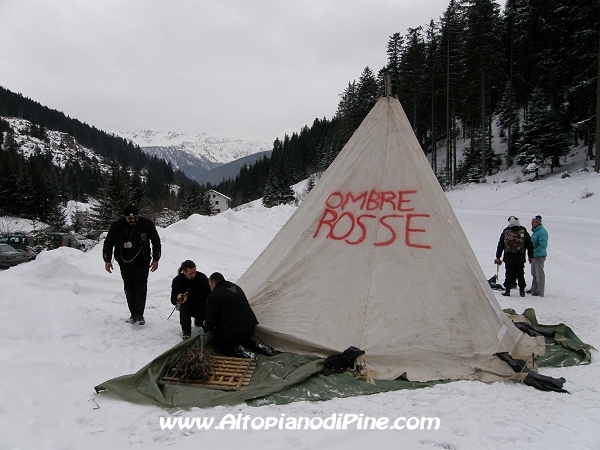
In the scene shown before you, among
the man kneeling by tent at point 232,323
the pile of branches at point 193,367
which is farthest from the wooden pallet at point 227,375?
the man kneeling by tent at point 232,323

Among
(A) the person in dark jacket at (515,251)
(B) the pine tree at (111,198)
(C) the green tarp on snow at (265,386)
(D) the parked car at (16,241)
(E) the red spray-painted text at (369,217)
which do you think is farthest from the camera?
(B) the pine tree at (111,198)

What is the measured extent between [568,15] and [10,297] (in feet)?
102

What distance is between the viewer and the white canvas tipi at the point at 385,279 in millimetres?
4020

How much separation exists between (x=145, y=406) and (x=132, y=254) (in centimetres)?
252

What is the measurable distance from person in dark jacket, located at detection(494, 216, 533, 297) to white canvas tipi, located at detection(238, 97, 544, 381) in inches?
130

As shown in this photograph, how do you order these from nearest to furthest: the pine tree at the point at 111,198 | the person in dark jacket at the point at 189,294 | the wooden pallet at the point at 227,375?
the wooden pallet at the point at 227,375, the person in dark jacket at the point at 189,294, the pine tree at the point at 111,198

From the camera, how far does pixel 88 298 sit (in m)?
6.33

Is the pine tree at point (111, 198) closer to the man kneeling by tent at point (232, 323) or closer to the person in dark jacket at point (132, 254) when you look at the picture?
the person in dark jacket at point (132, 254)

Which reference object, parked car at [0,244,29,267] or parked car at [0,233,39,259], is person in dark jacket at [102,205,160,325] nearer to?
parked car at [0,244,29,267]

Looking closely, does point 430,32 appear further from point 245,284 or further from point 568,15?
point 245,284

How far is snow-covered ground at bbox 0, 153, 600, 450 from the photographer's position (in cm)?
276

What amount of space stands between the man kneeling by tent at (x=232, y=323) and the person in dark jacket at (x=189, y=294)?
25.2 inches

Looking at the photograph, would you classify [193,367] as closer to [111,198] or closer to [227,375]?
[227,375]

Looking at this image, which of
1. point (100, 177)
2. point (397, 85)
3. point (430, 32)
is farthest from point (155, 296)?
point (100, 177)
